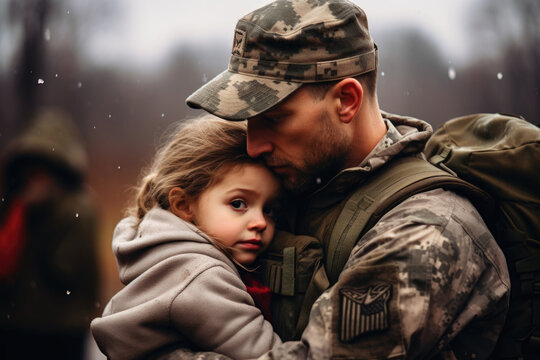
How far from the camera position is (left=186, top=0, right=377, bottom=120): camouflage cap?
193cm

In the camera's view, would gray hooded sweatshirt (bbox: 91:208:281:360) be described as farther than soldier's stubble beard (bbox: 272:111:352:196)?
No

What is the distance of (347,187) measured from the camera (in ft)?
6.59

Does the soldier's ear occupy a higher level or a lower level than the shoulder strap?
higher

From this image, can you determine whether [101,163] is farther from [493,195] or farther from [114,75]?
[493,195]

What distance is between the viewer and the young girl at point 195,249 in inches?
69.2

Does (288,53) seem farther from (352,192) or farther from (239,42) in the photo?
(352,192)

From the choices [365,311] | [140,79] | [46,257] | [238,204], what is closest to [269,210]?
[238,204]

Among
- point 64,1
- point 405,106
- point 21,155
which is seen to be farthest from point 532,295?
point 64,1

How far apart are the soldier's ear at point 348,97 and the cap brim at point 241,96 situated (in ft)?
0.50

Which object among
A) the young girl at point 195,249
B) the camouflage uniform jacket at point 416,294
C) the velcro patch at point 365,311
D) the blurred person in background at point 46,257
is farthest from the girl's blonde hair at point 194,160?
the blurred person in background at point 46,257

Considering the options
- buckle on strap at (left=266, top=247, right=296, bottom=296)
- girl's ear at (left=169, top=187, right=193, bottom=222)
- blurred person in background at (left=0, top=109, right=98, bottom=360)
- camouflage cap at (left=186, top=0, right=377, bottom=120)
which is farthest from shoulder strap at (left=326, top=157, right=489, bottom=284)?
blurred person in background at (left=0, top=109, right=98, bottom=360)

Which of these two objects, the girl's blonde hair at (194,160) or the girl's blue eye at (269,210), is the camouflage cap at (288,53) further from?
the girl's blue eye at (269,210)

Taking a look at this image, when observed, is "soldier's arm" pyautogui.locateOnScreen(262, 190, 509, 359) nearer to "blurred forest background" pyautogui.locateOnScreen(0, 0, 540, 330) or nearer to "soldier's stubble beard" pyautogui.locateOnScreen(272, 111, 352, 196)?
"soldier's stubble beard" pyautogui.locateOnScreen(272, 111, 352, 196)

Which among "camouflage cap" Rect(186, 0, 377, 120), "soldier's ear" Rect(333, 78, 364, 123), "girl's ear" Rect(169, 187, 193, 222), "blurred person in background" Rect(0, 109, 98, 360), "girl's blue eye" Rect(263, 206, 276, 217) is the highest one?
"camouflage cap" Rect(186, 0, 377, 120)
